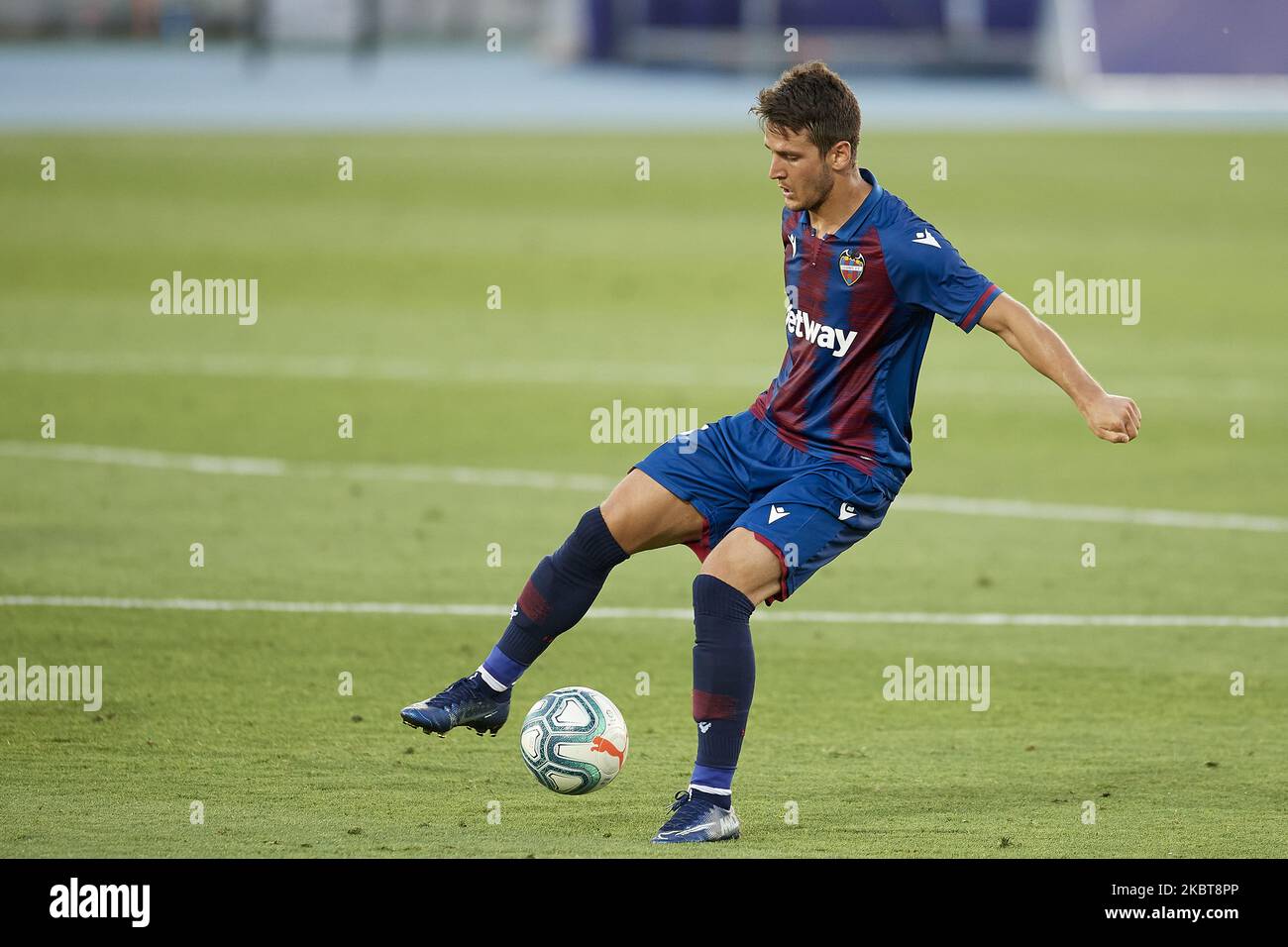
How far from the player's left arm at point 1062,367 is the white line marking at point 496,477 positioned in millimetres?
5271

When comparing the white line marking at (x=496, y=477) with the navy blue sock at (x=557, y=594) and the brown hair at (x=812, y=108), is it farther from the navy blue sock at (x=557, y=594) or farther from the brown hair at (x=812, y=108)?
the brown hair at (x=812, y=108)

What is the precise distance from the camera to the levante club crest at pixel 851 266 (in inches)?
254

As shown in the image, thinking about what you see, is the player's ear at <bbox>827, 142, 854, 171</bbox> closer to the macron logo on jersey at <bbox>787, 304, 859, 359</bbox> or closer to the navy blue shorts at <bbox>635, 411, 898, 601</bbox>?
the macron logo on jersey at <bbox>787, 304, 859, 359</bbox>

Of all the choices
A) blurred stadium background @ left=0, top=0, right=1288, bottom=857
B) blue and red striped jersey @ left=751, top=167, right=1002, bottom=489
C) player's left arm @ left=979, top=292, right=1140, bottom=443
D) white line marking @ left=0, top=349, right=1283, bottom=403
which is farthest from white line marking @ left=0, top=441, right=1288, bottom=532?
player's left arm @ left=979, top=292, right=1140, bottom=443

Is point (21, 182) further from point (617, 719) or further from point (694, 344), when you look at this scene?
point (617, 719)

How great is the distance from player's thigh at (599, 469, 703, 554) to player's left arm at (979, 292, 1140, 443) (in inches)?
46.2

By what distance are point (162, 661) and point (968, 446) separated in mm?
6992

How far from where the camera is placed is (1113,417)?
Answer: 19.8 feet

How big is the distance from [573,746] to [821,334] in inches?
62.3

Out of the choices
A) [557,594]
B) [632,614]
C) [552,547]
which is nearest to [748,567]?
[557,594]

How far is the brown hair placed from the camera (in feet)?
20.6
